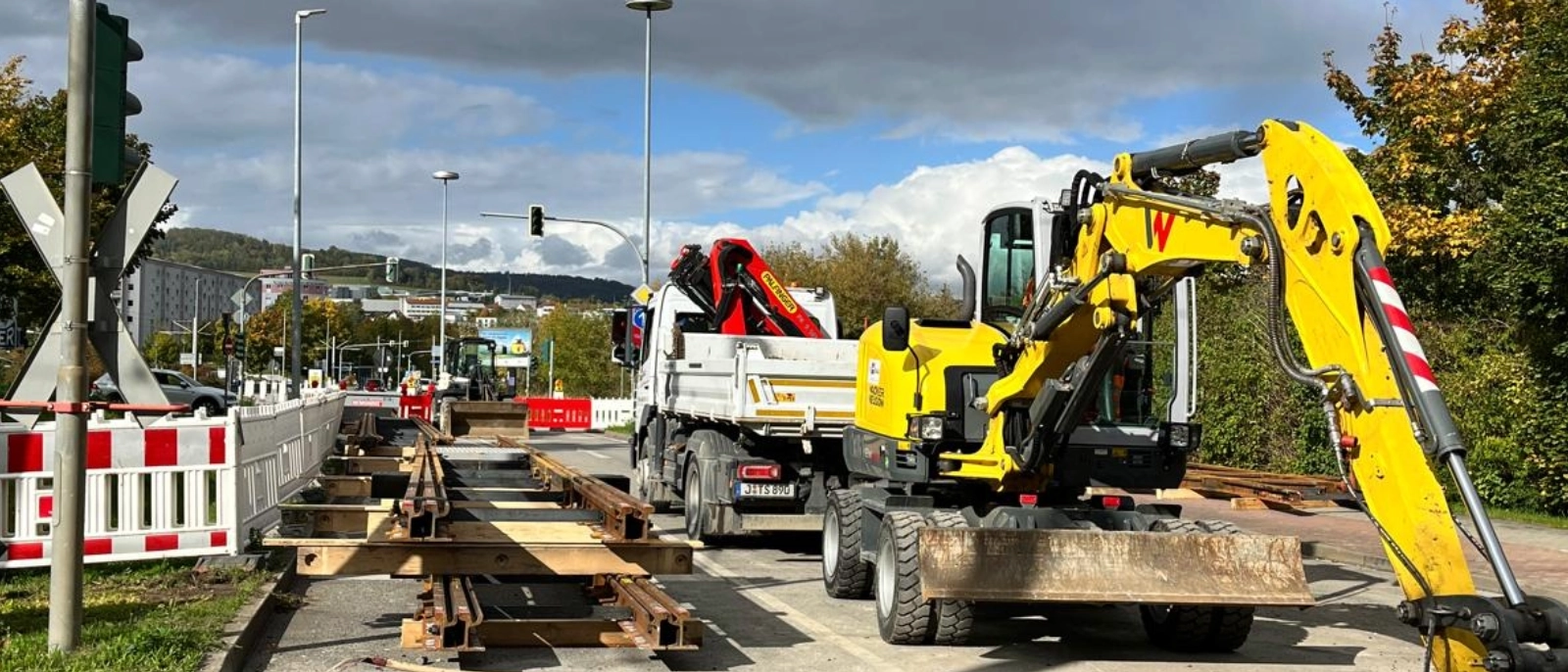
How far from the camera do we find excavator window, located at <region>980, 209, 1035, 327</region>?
10852 millimetres

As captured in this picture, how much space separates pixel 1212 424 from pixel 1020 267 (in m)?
15.9

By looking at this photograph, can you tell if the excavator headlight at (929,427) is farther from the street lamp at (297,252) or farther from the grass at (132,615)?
the street lamp at (297,252)

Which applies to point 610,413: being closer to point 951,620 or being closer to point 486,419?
point 486,419

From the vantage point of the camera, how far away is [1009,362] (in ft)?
32.6

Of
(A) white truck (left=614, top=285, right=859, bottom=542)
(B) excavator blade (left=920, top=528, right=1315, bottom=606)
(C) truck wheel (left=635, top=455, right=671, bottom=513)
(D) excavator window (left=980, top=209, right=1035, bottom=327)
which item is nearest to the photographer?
(B) excavator blade (left=920, top=528, right=1315, bottom=606)

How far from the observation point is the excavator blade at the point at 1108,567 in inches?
342

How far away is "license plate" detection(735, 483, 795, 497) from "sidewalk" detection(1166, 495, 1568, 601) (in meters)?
4.58

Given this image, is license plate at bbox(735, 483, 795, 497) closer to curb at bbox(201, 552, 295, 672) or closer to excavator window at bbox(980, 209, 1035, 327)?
excavator window at bbox(980, 209, 1035, 327)

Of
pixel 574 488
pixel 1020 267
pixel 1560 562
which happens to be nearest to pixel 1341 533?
pixel 1560 562

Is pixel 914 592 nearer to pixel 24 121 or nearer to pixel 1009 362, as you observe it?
pixel 1009 362

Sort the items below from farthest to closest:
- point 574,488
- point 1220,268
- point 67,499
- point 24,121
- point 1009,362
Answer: point 24,121 → point 1220,268 → point 574,488 → point 1009,362 → point 67,499

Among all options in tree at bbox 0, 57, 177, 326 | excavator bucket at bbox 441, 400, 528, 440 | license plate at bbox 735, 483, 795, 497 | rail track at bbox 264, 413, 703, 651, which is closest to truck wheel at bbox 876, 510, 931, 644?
rail track at bbox 264, 413, 703, 651

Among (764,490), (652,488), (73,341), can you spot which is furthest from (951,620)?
(652,488)

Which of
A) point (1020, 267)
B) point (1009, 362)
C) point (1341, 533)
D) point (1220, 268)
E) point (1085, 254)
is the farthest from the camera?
point (1220, 268)
